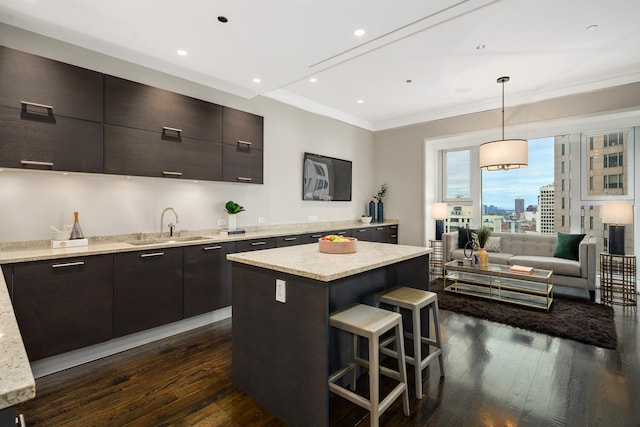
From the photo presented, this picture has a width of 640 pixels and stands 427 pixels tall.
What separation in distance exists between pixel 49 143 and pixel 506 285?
512 centimetres

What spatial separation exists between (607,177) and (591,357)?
3.49 m

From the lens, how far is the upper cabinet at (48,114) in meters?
2.33

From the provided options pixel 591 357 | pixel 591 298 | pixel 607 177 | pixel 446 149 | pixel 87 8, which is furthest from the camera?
pixel 446 149

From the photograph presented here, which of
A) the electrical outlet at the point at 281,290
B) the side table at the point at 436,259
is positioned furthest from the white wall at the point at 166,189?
the electrical outlet at the point at 281,290

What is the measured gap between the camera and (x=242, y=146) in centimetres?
384

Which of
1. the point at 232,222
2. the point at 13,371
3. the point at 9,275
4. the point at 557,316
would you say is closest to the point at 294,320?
the point at 13,371

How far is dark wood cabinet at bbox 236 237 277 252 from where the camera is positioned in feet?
11.5

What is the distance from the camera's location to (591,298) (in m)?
4.07

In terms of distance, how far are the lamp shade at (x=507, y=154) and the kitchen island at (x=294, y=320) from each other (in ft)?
7.85

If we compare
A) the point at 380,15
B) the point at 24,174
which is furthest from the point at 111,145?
the point at 380,15

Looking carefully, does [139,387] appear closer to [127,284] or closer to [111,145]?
[127,284]

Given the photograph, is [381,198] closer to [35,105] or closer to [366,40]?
[366,40]

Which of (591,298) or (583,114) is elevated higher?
(583,114)

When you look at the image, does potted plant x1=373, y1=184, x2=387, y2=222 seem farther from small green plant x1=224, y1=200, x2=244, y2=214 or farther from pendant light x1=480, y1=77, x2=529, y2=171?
small green plant x1=224, y1=200, x2=244, y2=214
